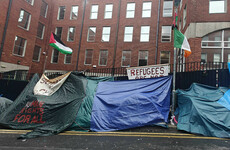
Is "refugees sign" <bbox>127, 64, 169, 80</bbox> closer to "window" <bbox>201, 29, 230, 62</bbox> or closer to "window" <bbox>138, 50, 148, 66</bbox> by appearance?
"window" <bbox>201, 29, 230, 62</bbox>

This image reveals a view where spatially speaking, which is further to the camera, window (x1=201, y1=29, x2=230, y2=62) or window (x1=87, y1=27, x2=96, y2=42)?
window (x1=87, y1=27, x2=96, y2=42)

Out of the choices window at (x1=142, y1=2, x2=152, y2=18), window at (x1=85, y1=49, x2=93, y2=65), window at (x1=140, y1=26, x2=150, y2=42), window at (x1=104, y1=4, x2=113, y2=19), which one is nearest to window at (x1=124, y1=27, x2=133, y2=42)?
window at (x1=140, y1=26, x2=150, y2=42)

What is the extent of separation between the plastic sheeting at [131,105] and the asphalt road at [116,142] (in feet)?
1.52

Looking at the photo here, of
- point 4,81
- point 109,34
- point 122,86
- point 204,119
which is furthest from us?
point 109,34

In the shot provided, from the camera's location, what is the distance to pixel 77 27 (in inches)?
861

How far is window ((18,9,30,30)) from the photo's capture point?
1763 centimetres

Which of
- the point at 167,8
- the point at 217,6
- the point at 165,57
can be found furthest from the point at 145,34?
the point at 217,6

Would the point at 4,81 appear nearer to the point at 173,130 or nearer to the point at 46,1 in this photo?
the point at 173,130

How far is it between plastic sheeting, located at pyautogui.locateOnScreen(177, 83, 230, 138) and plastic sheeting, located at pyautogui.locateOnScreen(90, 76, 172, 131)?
0.68 m

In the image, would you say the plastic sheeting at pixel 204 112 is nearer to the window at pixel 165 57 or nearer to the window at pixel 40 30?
the window at pixel 165 57

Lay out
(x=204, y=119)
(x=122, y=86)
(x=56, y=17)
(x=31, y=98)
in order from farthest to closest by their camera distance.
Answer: (x=56, y=17) → (x=122, y=86) → (x=31, y=98) → (x=204, y=119)

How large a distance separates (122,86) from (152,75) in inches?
64.4

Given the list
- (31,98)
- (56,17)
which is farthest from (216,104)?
(56,17)

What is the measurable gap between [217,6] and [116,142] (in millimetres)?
12914
